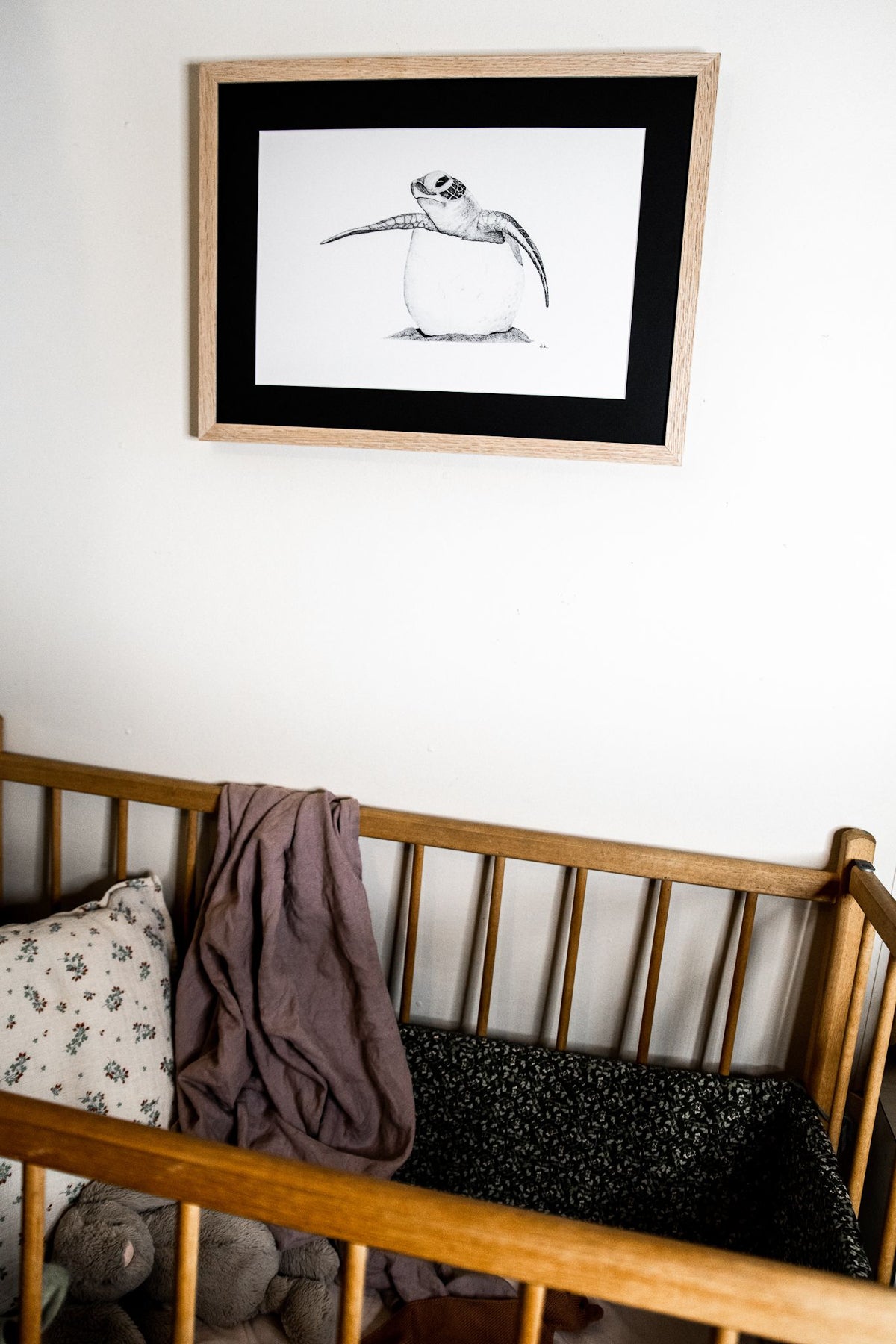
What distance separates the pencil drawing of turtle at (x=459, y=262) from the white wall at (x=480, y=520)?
0.17 meters

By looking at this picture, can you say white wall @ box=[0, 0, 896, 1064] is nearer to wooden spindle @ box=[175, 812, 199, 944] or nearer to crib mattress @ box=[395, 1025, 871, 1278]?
wooden spindle @ box=[175, 812, 199, 944]

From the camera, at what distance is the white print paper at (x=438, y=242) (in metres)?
1.18

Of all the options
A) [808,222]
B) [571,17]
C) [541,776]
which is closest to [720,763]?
[541,776]

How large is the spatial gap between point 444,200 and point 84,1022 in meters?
1.12

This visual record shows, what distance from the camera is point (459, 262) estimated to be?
1.22 m

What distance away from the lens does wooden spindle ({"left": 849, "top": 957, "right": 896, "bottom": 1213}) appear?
985 millimetres

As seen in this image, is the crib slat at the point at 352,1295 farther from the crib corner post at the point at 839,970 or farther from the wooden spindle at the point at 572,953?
the crib corner post at the point at 839,970

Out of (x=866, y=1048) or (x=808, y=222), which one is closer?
(x=808, y=222)

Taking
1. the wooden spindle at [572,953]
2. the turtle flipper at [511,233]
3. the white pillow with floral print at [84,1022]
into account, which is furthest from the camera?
the wooden spindle at [572,953]

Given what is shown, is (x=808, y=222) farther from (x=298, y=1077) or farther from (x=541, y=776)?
(x=298, y=1077)

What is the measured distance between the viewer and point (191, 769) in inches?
57.4

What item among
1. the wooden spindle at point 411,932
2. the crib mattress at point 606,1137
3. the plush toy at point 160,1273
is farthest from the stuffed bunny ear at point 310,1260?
A: the wooden spindle at point 411,932

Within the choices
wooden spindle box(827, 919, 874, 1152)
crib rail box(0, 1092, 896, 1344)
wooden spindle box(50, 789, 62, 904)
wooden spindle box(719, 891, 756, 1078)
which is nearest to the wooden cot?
crib rail box(0, 1092, 896, 1344)

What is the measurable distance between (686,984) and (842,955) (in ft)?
0.71
